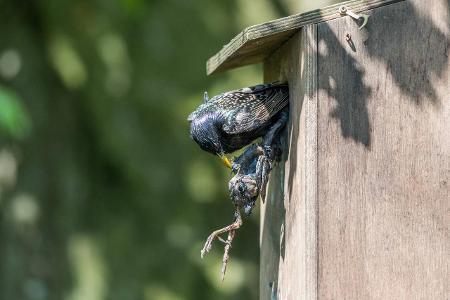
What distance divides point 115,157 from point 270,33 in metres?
3.30

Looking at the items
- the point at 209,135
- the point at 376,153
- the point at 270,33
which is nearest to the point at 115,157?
the point at 209,135

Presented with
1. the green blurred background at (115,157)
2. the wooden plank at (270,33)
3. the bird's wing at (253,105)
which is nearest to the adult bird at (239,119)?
the bird's wing at (253,105)

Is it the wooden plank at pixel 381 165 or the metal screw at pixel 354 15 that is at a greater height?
the metal screw at pixel 354 15

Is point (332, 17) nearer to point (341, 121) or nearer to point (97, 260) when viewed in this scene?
point (341, 121)

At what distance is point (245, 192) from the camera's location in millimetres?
2490

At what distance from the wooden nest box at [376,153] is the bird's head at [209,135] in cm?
25

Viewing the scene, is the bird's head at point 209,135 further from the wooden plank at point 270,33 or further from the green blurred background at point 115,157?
the green blurred background at point 115,157

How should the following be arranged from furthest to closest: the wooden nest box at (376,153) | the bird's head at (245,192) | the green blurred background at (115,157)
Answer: the green blurred background at (115,157)
the bird's head at (245,192)
the wooden nest box at (376,153)

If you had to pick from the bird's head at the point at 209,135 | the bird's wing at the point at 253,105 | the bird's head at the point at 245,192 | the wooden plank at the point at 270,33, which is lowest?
the bird's head at the point at 245,192

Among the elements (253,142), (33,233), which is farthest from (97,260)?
(253,142)

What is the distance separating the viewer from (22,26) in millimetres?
5777

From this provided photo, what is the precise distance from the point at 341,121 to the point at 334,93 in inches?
2.8

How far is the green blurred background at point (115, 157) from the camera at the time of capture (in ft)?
18.2

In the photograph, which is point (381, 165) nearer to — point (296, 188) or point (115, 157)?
point (296, 188)
